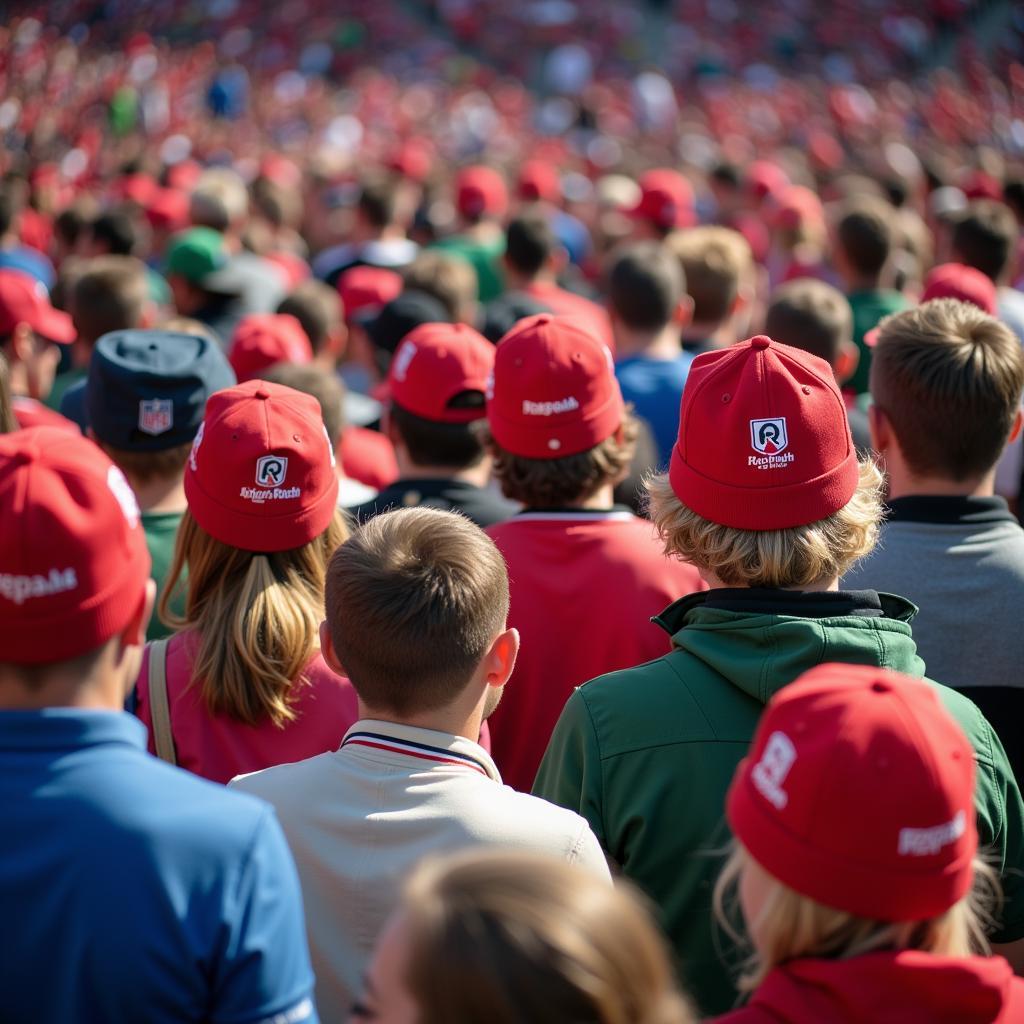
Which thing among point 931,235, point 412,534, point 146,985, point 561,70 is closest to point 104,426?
point 412,534

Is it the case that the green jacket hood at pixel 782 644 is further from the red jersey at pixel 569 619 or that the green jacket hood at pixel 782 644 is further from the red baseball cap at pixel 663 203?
the red baseball cap at pixel 663 203

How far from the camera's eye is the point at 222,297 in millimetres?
7141

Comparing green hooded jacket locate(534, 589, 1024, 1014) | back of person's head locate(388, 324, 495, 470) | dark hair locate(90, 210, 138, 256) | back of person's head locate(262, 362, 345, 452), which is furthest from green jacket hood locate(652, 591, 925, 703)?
dark hair locate(90, 210, 138, 256)

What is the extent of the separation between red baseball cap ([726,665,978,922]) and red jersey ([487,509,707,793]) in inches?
57.4

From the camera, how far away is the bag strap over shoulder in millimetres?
2725

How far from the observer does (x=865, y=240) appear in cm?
623

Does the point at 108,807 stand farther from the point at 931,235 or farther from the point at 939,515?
the point at 931,235

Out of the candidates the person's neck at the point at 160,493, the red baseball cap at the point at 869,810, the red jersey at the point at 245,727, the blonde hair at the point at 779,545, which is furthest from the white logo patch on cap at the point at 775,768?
the person's neck at the point at 160,493

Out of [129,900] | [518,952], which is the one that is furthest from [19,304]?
[518,952]

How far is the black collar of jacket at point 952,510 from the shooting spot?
3193 mm

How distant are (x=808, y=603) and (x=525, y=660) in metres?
1.01

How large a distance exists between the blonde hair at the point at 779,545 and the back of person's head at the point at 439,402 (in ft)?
4.84

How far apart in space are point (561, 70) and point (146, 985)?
30373 mm

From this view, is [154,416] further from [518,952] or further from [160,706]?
[518,952]
